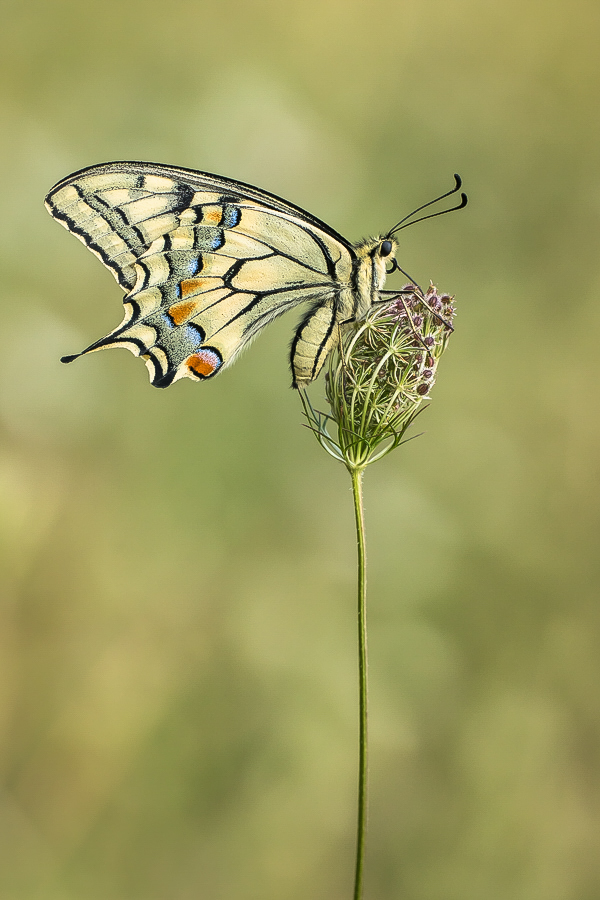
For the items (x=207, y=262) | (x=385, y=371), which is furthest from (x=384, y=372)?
(x=207, y=262)

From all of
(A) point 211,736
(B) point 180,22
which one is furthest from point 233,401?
(B) point 180,22

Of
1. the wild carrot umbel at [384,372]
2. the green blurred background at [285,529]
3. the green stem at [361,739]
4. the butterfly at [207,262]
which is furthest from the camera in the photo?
the green blurred background at [285,529]

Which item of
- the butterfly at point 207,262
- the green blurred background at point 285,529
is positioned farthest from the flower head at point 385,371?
the green blurred background at point 285,529

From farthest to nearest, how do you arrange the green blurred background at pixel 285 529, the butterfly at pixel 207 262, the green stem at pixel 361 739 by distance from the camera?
the green blurred background at pixel 285 529, the butterfly at pixel 207 262, the green stem at pixel 361 739

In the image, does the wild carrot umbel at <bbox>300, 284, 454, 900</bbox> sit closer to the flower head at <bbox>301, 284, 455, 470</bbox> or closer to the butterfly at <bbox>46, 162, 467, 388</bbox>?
the flower head at <bbox>301, 284, 455, 470</bbox>

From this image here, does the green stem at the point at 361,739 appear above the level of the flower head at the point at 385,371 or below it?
below

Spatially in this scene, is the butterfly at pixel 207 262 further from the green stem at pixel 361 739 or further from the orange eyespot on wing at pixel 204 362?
the green stem at pixel 361 739

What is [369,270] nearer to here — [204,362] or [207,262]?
[207,262]
